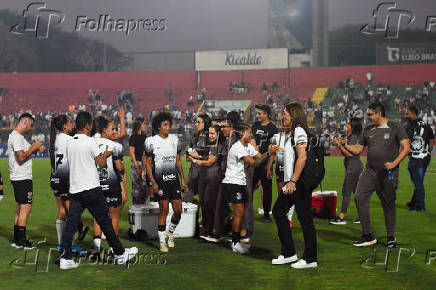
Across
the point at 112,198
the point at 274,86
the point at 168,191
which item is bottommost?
the point at 112,198

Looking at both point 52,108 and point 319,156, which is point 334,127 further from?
point 319,156

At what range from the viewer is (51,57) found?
62.1m

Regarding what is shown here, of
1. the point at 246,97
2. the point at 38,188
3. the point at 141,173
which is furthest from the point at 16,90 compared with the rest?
the point at 141,173

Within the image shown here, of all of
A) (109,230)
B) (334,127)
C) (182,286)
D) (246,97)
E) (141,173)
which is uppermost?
(246,97)

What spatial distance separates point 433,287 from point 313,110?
3834 centimetres

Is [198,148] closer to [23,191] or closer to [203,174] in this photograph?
[203,174]

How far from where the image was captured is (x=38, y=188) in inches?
747

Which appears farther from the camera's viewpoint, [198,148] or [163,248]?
[198,148]

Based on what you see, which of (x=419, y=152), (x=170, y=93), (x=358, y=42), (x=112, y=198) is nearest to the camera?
(x=112, y=198)

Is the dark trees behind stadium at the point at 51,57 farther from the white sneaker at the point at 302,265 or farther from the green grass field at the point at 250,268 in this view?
the white sneaker at the point at 302,265

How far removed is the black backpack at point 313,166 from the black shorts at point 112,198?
2.56 metres

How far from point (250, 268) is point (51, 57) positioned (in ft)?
189

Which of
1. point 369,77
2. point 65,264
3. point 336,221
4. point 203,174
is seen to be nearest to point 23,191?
point 65,264

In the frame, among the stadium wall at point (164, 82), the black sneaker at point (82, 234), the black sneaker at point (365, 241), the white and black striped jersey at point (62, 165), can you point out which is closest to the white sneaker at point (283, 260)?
the black sneaker at point (365, 241)
